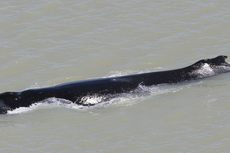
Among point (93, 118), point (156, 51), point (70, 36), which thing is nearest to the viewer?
point (93, 118)

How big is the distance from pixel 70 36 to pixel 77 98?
23.0ft

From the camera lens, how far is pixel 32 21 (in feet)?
86.8

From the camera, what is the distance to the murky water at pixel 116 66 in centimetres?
1594

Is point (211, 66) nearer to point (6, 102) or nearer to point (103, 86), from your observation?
point (103, 86)

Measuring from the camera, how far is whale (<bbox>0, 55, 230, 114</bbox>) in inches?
722

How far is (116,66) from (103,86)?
3.50 metres

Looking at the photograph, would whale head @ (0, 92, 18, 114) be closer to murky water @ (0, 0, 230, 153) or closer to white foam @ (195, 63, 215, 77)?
murky water @ (0, 0, 230, 153)

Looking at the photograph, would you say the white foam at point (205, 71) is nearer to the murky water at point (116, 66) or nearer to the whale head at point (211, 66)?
the whale head at point (211, 66)

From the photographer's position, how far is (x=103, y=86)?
1877 centimetres

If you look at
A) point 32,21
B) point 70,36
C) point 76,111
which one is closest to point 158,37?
point 70,36

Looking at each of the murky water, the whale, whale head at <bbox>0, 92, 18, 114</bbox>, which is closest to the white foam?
the whale

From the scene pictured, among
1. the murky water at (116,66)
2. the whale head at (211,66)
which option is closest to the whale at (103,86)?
the whale head at (211,66)

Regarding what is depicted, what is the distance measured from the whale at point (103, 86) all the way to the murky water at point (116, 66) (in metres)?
0.28

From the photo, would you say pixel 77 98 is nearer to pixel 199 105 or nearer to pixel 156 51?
pixel 199 105
